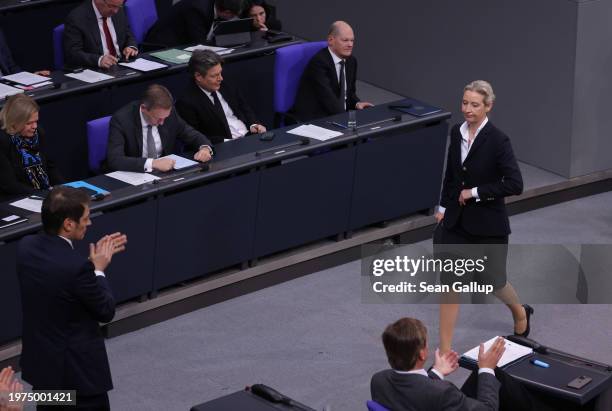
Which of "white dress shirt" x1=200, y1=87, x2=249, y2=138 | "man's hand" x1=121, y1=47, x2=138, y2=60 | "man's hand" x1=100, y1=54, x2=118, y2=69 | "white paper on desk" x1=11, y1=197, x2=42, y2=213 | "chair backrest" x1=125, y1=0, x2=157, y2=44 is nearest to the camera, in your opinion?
"white paper on desk" x1=11, y1=197, x2=42, y2=213

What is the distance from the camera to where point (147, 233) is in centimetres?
659

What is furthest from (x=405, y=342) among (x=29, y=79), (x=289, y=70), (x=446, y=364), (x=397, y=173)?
(x=29, y=79)

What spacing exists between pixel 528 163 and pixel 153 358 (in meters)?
3.53

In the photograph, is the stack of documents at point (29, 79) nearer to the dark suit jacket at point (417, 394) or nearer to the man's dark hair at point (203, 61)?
the man's dark hair at point (203, 61)

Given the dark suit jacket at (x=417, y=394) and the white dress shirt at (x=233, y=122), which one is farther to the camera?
the white dress shirt at (x=233, y=122)

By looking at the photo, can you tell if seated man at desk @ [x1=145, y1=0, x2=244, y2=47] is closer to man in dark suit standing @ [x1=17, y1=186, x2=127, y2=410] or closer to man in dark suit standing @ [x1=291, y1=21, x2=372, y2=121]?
man in dark suit standing @ [x1=291, y1=21, x2=372, y2=121]

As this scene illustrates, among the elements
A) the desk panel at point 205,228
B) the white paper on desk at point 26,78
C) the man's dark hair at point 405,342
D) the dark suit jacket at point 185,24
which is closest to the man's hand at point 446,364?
the man's dark hair at point 405,342

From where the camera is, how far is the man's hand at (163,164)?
6.75m

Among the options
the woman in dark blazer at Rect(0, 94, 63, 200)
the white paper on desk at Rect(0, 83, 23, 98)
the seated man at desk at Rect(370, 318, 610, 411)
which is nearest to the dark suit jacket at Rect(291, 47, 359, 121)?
the white paper on desk at Rect(0, 83, 23, 98)

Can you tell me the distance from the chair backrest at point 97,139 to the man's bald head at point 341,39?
1650 millimetres

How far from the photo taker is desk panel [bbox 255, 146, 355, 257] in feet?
23.3

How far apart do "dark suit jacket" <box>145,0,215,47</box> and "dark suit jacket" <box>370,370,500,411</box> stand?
4.79m

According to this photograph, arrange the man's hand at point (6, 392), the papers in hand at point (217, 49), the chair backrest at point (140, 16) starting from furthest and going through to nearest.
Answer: the chair backrest at point (140, 16) → the papers in hand at point (217, 49) → the man's hand at point (6, 392)

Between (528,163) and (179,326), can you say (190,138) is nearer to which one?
(179,326)
